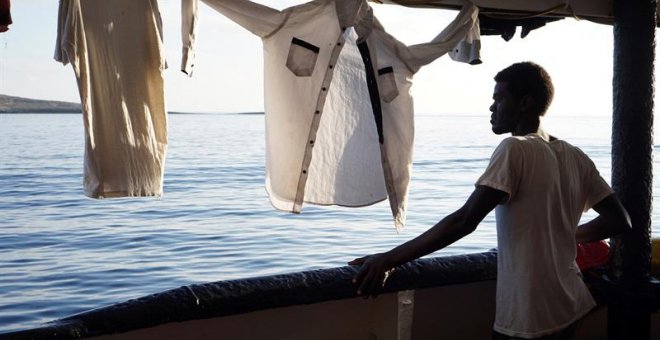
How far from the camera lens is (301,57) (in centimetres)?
409

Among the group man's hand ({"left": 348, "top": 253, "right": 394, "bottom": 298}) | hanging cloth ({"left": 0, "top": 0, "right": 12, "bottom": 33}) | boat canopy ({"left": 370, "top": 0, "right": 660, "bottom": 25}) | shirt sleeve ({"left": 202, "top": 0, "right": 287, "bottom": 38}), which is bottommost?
man's hand ({"left": 348, "top": 253, "right": 394, "bottom": 298})

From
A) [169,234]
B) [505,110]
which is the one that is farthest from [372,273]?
[169,234]

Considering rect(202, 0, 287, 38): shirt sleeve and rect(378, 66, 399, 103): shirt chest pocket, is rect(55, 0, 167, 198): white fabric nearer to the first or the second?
rect(202, 0, 287, 38): shirt sleeve

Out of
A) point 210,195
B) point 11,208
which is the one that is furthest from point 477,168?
point 11,208

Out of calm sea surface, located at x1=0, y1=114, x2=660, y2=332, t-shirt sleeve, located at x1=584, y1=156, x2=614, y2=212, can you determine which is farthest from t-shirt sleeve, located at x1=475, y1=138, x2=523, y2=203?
calm sea surface, located at x1=0, y1=114, x2=660, y2=332

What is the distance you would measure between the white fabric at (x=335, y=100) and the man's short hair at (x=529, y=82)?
1358 mm

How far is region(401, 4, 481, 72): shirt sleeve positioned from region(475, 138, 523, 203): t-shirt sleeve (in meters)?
1.73

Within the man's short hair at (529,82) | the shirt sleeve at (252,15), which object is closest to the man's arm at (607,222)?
the man's short hair at (529,82)

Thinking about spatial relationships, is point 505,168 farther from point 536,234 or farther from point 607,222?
point 607,222

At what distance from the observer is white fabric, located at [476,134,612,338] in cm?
278

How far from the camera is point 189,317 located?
11.1 feet

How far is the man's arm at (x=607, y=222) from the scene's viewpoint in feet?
10.3

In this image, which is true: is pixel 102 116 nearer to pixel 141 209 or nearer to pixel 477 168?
pixel 141 209

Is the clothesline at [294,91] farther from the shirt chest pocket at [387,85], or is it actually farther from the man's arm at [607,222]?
the man's arm at [607,222]
